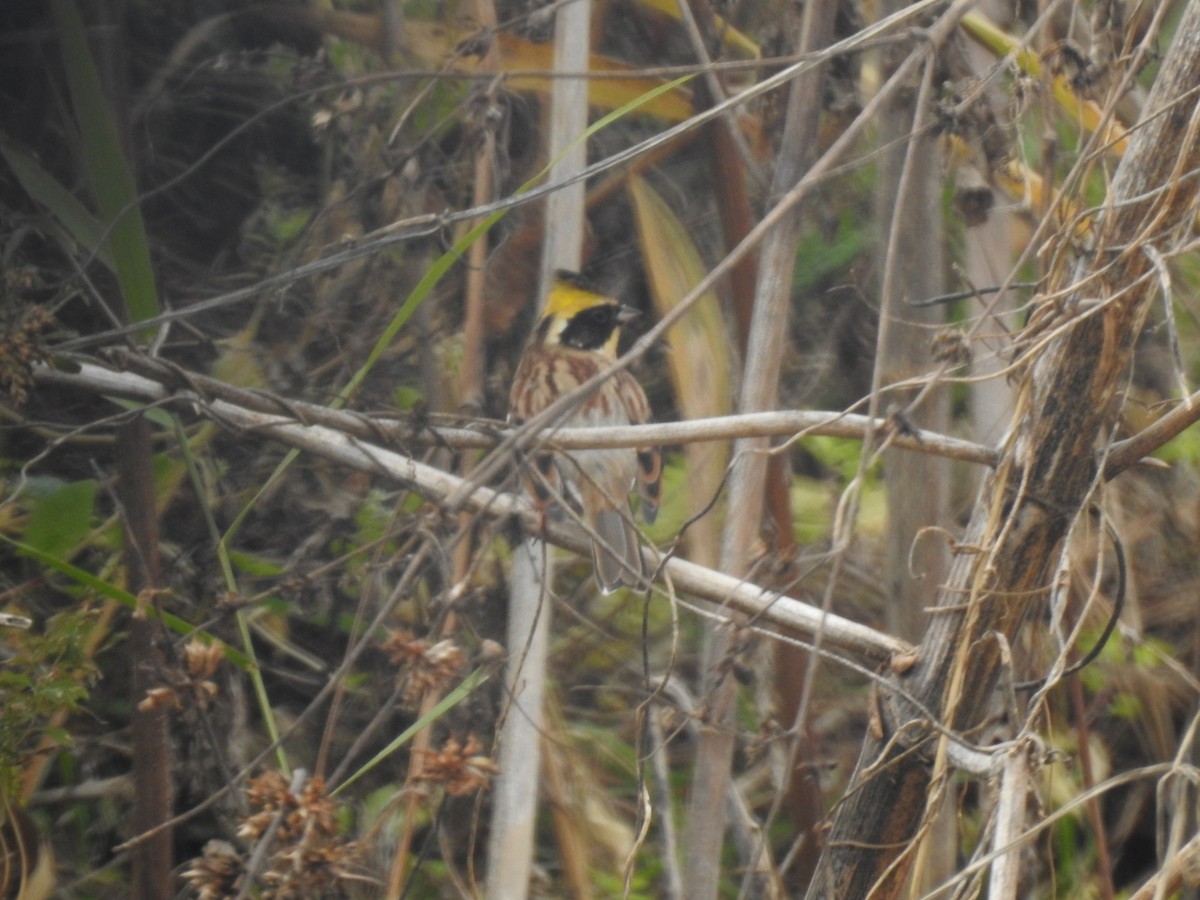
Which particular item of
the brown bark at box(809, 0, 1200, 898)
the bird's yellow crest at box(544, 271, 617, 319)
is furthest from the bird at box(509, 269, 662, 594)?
the brown bark at box(809, 0, 1200, 898)

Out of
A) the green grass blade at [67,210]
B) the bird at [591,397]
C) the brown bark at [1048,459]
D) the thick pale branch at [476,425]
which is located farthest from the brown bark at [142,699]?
the brown bark at [1048,459]

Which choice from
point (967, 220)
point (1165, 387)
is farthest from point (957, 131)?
point (1165, 387)

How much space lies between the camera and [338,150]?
3.45 meters

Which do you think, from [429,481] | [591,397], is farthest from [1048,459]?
[591,397]

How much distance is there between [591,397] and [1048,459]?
1577 mm

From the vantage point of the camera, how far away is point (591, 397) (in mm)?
3293

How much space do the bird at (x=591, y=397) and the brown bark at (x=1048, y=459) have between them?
1.26 m

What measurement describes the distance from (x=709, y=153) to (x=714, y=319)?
40 centimetres

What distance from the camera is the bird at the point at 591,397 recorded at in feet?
10.7

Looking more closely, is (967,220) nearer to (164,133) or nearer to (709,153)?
(709,153)

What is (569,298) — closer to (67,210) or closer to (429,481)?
(429,481)

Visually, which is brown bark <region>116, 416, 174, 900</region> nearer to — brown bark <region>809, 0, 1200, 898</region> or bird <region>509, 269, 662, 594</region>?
bird <region>509, 269, 662, 594</region>

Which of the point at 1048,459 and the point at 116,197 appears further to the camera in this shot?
the point at 116,197

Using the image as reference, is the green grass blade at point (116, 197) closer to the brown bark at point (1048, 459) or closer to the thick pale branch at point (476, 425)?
the thick pale branch at point (476, 425)
